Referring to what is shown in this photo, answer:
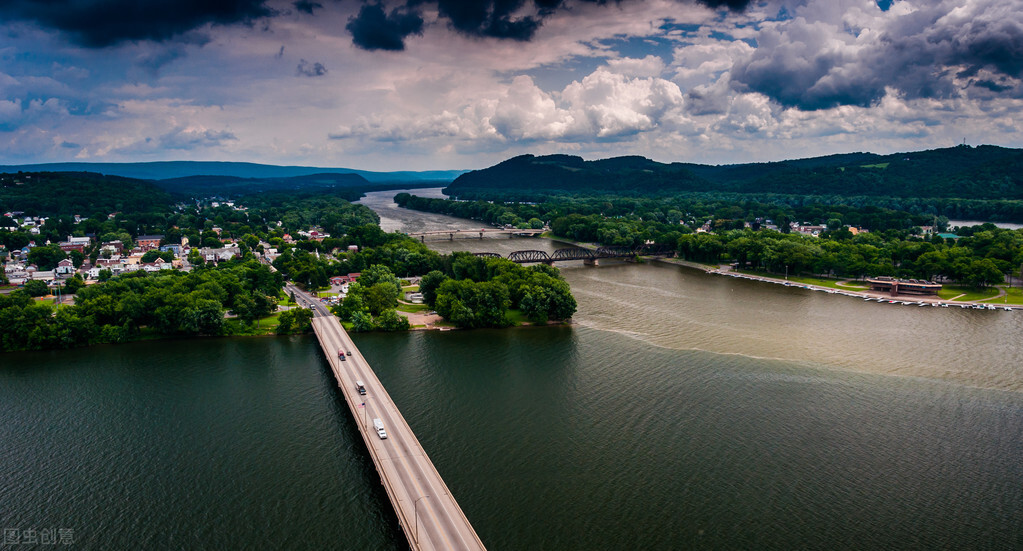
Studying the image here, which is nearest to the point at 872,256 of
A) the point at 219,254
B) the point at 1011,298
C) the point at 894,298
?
the point at 894,298

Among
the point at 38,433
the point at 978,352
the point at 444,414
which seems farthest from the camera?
the point at 978,352

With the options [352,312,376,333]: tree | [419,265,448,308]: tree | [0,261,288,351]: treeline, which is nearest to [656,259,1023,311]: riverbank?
[419,265,448,308]: tree

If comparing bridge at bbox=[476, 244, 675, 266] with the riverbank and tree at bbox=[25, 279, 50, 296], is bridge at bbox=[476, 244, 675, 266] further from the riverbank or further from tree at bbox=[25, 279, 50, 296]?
tree at bbox=[25, 279, 50, 296]

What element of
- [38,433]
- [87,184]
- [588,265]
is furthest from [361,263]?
[87,184]

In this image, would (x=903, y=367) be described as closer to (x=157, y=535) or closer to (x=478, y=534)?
(x=478, y=534)

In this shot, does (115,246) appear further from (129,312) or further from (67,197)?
(67,197)

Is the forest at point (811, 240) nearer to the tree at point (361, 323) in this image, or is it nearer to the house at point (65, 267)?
the tree at point (361, 323)
